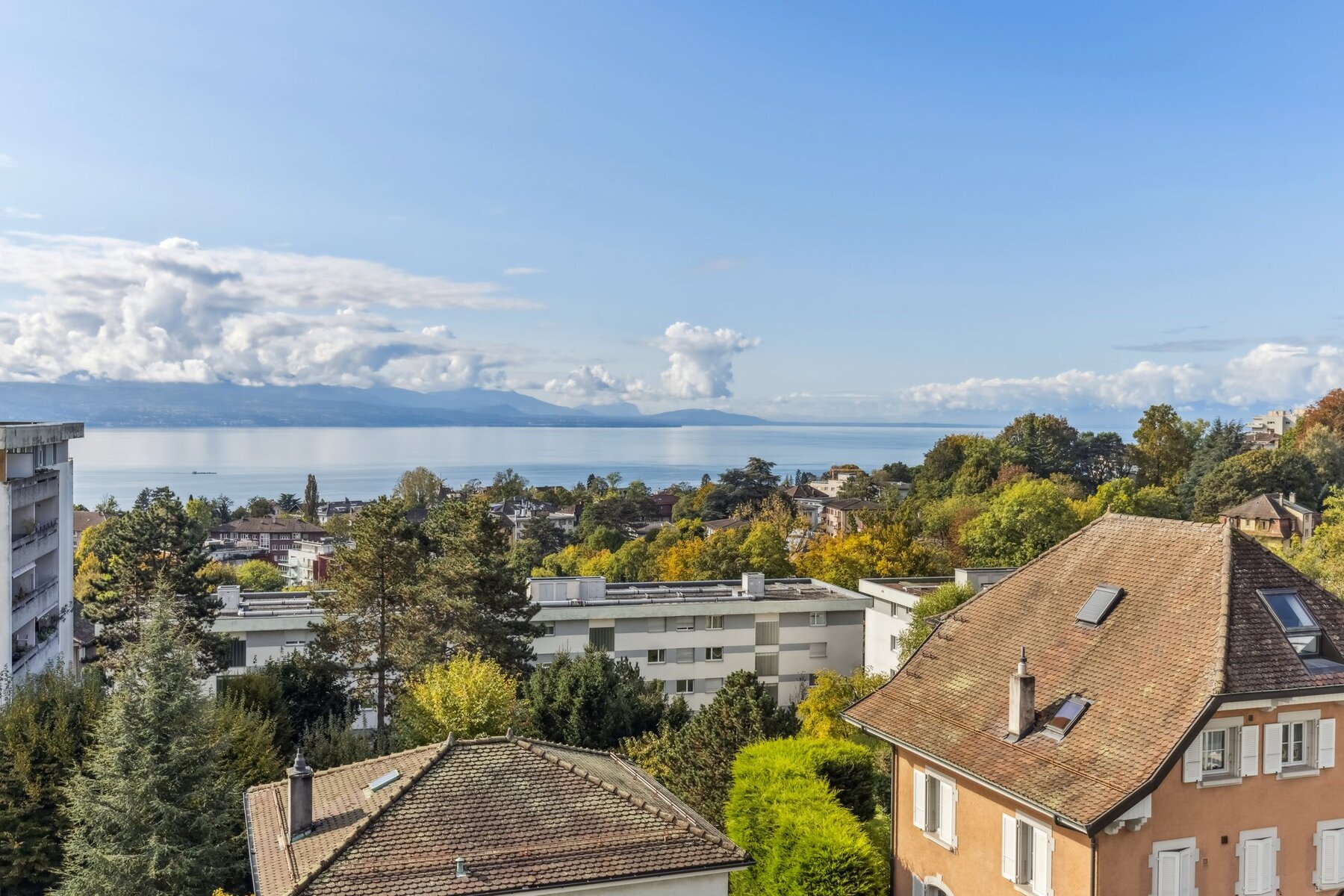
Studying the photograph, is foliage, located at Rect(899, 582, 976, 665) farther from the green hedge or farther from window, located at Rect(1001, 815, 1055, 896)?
window, located at Rect(1001, 815, 1055, 896)

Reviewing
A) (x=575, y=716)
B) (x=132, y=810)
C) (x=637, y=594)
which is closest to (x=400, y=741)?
(x=575, y=716)

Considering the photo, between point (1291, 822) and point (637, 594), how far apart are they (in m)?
34.0

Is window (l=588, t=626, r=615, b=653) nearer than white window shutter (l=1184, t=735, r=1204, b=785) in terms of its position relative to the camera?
No

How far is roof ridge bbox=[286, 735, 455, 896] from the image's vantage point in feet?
44.1

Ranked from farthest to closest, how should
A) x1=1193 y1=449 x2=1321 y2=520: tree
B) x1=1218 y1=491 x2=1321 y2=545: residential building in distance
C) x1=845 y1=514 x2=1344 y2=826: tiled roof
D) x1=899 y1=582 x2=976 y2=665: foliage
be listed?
x1=1193 y1=449 x2=1321 y2=520: tree
x1=1218 y1=491 x2=1321 y2=545: residential building in distance
x1=899 y1=582 x2=976 y2=665: foliage
x1=845 y1=514 x2=1344 y2=826: tiled roof

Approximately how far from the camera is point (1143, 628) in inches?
707

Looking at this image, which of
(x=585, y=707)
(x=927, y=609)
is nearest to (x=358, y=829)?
(x=585, y=707)

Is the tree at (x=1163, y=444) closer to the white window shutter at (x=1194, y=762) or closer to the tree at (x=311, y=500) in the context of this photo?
the white window shutter at (x=1194, y=762)

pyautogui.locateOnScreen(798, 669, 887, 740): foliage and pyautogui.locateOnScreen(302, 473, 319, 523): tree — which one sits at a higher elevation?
→ pyautogui.locateOnScreen(798, 669, 887, 740): foliage

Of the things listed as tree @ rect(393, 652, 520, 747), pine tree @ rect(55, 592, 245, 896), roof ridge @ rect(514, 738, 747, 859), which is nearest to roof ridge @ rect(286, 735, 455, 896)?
roof ridge @ rect(514, 738, 747, 859)

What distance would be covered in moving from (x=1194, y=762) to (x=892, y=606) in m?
29.0

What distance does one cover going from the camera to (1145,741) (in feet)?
51.6

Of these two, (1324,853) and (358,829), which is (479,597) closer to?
(358,829)

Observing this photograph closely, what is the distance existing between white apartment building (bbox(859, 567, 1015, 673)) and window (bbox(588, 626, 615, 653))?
40.4 ft
